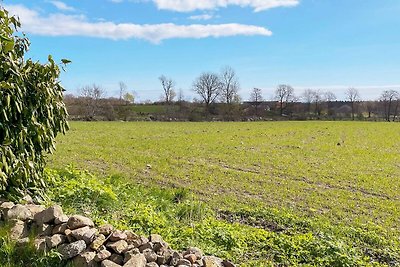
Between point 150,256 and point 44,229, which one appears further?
point 44,229

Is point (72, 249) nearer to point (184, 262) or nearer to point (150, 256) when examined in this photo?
point (150, 256)

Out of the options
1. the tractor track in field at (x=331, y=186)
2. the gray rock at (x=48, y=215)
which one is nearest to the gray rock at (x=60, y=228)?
the gray rock at (x=48, y=215)

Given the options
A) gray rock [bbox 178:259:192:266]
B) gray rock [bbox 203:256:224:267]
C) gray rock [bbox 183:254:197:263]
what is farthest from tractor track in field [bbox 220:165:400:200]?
gray rock [bbox 178:259:192:266]

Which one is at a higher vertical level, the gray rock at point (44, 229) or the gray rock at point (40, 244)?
the gray rock at point (44, 229)

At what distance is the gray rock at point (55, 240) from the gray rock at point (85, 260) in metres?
0.25

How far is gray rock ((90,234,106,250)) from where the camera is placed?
9.48ft

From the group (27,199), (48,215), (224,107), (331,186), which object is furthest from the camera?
(224,107)

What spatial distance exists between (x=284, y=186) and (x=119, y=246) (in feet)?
20.1

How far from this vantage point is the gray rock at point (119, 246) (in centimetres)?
287

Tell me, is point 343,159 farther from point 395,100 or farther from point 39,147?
point 395,100

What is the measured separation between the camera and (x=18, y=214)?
10.6ft

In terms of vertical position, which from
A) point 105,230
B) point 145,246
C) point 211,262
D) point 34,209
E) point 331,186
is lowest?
point 331,186

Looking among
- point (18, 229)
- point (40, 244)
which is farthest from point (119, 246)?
point (18, 229)

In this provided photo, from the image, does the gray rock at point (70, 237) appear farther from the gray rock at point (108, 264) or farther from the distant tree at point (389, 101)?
the distant tree at point (389, 101)
